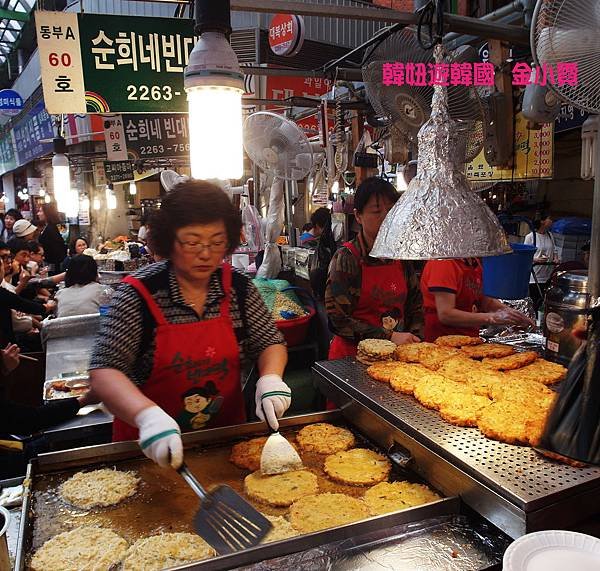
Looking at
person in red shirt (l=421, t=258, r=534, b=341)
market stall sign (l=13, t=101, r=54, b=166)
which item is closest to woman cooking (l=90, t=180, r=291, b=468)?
person in red shirt (l=421, t=258, r=534, b=341)

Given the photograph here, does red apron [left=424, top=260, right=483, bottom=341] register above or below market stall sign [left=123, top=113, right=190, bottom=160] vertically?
below

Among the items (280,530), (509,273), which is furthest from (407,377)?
(509,273)

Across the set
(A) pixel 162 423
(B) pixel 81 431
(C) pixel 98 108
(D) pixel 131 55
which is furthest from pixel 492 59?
(B) pixel 81 431

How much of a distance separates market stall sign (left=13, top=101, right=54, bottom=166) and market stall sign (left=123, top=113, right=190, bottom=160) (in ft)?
14.0

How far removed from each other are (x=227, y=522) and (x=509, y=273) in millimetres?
2859

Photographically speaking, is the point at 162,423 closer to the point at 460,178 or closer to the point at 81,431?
the point at 460,178

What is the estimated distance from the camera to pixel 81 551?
1593mm

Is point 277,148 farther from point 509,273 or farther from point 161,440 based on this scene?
point 161,440

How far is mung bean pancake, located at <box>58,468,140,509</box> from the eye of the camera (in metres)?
1.88

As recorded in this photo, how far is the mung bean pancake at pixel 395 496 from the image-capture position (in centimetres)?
181

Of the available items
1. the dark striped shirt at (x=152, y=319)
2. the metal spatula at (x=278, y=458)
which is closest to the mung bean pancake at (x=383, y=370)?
the dark striped shirt at (x=152, y=319)

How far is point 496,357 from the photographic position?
2742mm

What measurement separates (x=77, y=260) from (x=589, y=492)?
5.47 metres
